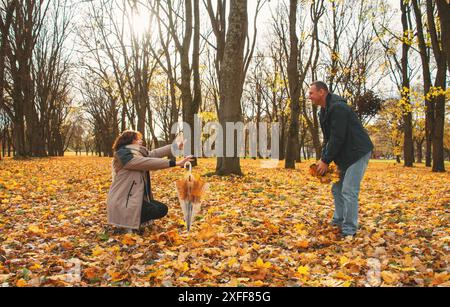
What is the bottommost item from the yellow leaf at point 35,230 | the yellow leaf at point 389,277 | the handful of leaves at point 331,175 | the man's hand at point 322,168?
the yellow leaf at point 389,277

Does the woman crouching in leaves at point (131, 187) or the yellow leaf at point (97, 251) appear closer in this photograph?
the yellow leaf at point (97, 251)

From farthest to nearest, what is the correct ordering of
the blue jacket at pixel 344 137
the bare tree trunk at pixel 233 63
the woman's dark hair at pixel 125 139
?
1. the bare tree trunk at pixel 233 63
2. the woman's dark hair at pixel 125 139
3. the blue jacket at pixel 344 137

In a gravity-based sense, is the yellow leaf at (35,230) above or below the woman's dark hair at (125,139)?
below

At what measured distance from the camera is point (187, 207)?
5.13 metres

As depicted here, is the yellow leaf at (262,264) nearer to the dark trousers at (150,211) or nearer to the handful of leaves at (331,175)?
the handful of leaves at (331,175)

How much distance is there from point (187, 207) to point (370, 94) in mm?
21212

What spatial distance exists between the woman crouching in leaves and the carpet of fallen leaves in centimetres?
27

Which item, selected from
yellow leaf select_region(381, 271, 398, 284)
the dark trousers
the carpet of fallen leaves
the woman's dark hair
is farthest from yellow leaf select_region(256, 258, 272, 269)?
the woman's dark hair

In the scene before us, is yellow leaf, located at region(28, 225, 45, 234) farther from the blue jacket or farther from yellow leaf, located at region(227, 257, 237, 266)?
the blue jacket

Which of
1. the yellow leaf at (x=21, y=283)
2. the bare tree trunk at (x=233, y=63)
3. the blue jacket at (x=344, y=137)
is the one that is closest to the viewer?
the yellow leaf at (x=21, y=283)

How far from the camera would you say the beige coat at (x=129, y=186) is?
5285 mm

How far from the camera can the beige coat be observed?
17.3 feet

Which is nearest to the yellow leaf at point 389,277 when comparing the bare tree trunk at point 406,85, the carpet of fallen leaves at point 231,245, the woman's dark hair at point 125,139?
the carpet of fallen leaves at point 231,245
